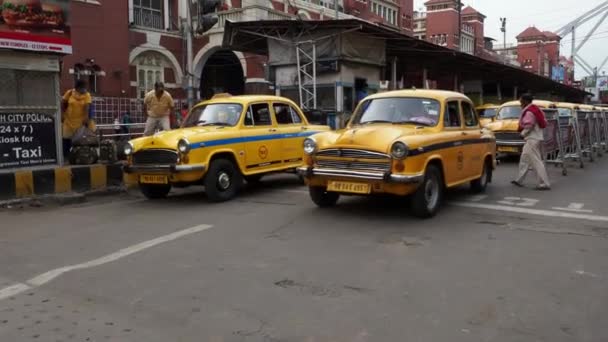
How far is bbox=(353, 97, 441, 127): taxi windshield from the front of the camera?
→ 810 cm

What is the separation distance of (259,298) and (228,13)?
90.5ft

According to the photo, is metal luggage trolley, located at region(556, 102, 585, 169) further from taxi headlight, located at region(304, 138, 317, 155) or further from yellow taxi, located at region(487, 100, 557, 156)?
taxi headlight, located at region(304, 138, 317, 155)

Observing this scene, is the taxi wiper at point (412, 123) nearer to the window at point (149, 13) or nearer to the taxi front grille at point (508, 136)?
the taxi front grille at point (508, 136)

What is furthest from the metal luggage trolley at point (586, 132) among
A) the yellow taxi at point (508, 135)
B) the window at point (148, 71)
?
the window at point (148, 71)

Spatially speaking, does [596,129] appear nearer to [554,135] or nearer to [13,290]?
[554,135]

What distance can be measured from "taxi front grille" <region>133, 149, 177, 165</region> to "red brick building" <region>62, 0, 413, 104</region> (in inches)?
509

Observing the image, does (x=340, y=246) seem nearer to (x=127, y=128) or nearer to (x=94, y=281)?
(x=94, y=281)

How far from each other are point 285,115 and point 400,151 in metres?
3.99

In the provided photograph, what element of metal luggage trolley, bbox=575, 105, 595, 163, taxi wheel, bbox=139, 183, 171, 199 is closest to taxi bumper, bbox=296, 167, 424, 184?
taxi wheel, bbox=139, 183, 171, 199

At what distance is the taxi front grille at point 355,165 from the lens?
7.11 m

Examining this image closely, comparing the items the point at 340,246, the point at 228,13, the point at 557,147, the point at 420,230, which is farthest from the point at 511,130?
the point at 228,13

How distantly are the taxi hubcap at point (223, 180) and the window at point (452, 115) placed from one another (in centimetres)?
354

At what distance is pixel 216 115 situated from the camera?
970cm

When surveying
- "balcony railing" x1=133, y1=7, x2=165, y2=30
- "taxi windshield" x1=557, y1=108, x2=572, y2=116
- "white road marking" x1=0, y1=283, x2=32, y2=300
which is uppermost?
"balcony railing" x1=133, y1=7, x2=165, y2=30
